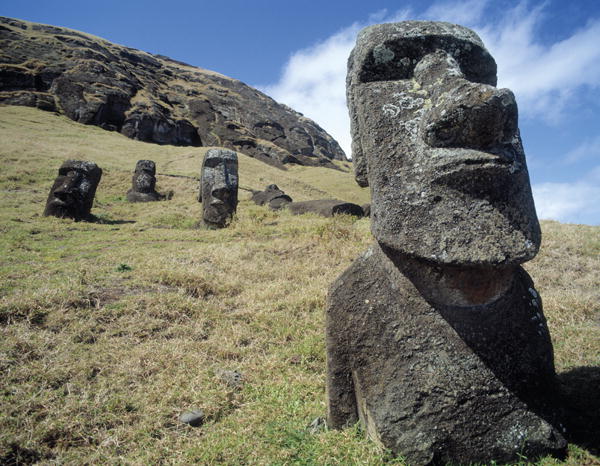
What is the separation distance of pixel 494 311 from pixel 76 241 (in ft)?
31.7

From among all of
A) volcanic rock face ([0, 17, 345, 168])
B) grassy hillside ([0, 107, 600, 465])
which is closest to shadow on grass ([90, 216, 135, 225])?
grassy hillside ([0, 107, 600, 465])

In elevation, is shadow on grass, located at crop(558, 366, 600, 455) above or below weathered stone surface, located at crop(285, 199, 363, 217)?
below

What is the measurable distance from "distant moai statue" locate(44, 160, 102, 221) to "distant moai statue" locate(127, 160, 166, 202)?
14.3 ft

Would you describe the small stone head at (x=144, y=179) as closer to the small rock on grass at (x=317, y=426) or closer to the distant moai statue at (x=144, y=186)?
the distant moai statue at (x=144, y=186)

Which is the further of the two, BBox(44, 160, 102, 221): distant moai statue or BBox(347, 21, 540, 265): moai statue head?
BBox(44, 160, 102, 221): distant moai statue

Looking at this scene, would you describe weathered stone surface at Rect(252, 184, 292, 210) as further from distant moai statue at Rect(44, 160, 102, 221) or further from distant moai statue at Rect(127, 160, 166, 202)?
distant moai statue at Rect(44, 160, 102, 221)

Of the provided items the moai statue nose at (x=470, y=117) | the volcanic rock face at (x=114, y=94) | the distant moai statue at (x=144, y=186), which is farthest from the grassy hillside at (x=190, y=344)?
the volcanic rock face at (x=114, y=94)

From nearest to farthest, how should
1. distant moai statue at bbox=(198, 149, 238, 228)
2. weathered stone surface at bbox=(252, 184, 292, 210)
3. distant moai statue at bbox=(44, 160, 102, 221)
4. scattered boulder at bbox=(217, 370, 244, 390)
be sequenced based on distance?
1. scattered boulder at bbox=(217, 370, 244, 390)
2. distant moai statue at bbox=(44, 160, 102, 221)
3. distant moai statue at bbox=(198, 149, 238, 228)
4. weathered stone surface at bbox=(252, 184, 292, 210)

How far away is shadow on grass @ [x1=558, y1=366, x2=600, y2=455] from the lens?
220 centimetres

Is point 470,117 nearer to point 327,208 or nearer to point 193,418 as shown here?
point 193,418

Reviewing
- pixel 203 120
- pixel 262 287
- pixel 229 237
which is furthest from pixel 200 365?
pixel 203 120

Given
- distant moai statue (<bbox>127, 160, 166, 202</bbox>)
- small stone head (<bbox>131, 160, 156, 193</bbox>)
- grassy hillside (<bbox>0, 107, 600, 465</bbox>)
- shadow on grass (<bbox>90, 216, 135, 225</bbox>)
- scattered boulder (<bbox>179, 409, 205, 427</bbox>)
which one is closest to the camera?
grassy hillside (<bbox>0, 107, 600, 465</bbox>)

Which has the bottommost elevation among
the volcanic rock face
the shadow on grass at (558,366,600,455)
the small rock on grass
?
the small rock on grass

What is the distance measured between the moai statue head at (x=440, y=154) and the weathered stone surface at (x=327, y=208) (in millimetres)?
11310
